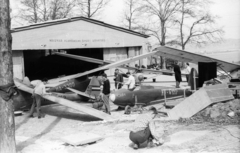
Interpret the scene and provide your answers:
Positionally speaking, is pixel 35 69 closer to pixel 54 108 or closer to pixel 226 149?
pixel 54 108

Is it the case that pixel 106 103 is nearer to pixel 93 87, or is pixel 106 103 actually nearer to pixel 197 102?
pixel 93 87

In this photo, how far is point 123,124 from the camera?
10.6 meters

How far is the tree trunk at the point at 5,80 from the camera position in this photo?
6883 millimetres

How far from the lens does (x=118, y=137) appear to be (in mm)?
8906

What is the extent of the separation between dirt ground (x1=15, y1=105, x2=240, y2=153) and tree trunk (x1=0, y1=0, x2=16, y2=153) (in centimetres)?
105

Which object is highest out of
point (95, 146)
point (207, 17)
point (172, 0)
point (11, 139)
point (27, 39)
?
point (172, 0)

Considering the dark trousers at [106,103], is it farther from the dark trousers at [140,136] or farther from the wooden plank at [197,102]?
the dark trousers at [140,136]

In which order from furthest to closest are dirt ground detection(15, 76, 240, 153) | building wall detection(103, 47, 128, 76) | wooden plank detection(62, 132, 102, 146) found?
building wall detection(103, 47, 128, 76)
wooden plank detection(62, 132, 102, 146)
dirt ground detection(15, 76, 240, 153)

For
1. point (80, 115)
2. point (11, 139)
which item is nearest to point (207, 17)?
point (80, 115)

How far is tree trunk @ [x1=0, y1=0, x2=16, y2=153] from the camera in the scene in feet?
22.6

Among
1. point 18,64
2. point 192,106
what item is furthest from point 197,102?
point 18,64

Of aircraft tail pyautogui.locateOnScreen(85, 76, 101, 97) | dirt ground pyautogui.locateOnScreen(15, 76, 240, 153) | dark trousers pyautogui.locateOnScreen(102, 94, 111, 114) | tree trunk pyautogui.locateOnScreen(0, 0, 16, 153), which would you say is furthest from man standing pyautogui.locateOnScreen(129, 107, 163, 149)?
aircraft tail pyautogui.locateOnScreen(85, 76, 101, 97)

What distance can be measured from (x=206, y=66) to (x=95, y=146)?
24.3 ft

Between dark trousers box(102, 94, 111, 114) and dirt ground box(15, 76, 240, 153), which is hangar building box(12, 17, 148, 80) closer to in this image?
dirt ground box(15, 76, 240, 153)
